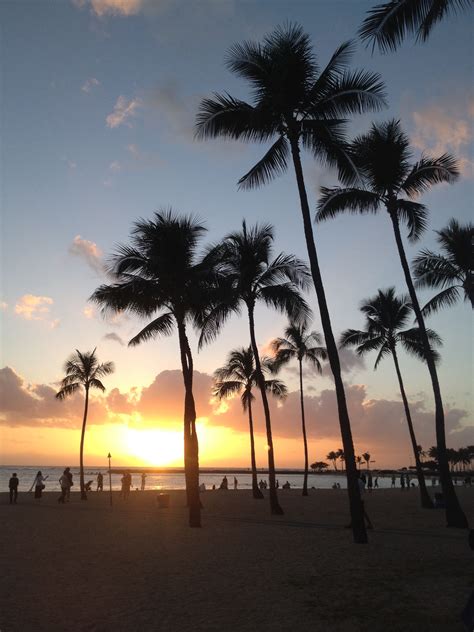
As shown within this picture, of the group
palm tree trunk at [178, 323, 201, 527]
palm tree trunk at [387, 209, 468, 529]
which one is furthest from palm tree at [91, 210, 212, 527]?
palm tree trunk at [387, 209, 468, 529]

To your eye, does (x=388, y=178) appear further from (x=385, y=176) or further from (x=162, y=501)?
(x=162, y=501)

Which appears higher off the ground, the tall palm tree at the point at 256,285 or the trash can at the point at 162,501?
the tall palm tree at the point at 256,285

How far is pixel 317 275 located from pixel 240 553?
838 centimetres

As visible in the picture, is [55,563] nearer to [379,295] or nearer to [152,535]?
[152,535]

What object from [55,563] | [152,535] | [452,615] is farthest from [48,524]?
[452,615]

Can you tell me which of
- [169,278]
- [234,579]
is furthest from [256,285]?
[234,579]

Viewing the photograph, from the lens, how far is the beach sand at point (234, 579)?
7.27 metres

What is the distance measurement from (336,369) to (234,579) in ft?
22.6

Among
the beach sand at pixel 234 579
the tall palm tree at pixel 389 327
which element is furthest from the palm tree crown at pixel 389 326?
the beach sand at pixel 234 579

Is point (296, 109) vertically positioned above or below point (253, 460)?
above

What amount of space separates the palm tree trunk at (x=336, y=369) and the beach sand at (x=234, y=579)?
33.9 inches

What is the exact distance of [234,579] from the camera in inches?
387

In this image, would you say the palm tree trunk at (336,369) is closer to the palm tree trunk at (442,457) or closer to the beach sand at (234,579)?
the beach sand at (234,579)

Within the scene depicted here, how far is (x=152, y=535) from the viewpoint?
1633cm
